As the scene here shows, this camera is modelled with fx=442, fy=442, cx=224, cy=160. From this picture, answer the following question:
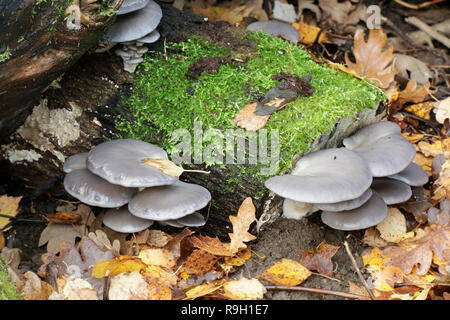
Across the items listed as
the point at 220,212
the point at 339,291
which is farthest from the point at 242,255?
the point at 339,291

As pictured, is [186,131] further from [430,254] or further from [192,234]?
[430,254]

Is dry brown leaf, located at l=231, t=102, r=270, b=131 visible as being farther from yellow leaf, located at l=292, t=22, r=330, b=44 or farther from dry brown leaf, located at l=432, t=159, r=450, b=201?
yellow leaf, located at l=292, t=22, r=330, b=44

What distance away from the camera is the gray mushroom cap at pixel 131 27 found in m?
3.82

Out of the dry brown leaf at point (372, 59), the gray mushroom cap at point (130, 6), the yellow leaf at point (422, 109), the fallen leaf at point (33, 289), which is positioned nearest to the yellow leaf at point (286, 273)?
the fallen leaf at point (33, 289)

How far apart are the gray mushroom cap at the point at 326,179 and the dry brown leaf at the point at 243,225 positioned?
37cm

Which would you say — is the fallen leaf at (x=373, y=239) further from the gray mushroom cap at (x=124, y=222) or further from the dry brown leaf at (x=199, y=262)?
the gray mushroom cap at (x=124, y=222)

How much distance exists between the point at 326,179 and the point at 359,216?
21.8 inches

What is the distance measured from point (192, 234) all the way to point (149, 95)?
132 cm

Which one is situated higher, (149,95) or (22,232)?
(149,95)

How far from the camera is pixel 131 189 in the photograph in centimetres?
340

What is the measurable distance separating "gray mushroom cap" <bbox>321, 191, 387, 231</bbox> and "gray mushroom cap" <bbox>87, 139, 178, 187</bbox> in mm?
1278

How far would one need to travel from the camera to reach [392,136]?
3.78 meters

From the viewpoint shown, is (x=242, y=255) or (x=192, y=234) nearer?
(x=242, y=255)

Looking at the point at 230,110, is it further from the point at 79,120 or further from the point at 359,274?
the point at 359,274
